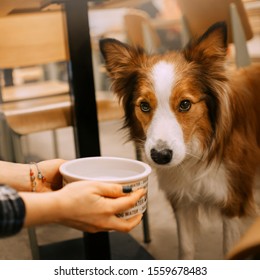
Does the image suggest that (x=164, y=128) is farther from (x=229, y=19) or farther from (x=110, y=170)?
(x=229, y=19)

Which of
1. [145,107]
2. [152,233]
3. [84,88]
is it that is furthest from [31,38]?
[152,233]

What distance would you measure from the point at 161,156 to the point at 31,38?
21.7 inches

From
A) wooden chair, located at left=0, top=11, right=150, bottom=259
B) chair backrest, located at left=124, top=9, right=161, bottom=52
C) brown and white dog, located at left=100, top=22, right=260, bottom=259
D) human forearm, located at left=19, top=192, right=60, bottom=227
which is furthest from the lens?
wooden chair, located at left=0, top=11, right=150, bottom=259

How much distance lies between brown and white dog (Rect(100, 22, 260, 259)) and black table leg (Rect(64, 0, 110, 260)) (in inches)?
2.1

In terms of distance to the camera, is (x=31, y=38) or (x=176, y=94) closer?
(x=176, y=94)

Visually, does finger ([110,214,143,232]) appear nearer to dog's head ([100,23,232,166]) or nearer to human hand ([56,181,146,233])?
human hand ([56,181,146,233])

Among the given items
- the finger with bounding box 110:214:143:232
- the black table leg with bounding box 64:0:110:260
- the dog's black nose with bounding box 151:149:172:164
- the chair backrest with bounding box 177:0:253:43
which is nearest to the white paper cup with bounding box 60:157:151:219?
the finger with bounding box 110:214:143:232

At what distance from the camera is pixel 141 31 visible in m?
0.97

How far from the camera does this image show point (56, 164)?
2.42 feet

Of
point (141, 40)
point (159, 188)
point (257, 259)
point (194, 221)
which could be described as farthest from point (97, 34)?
point (257, 259)

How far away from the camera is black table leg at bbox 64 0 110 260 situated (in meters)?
0.87

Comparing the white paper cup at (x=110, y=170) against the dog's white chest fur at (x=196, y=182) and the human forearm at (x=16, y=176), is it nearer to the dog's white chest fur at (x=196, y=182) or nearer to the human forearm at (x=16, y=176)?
the human forearm at (x=16, y=176)

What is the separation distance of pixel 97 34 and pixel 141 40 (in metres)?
0.13

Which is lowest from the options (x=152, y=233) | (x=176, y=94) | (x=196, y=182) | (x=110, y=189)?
(x=152, y=233)
